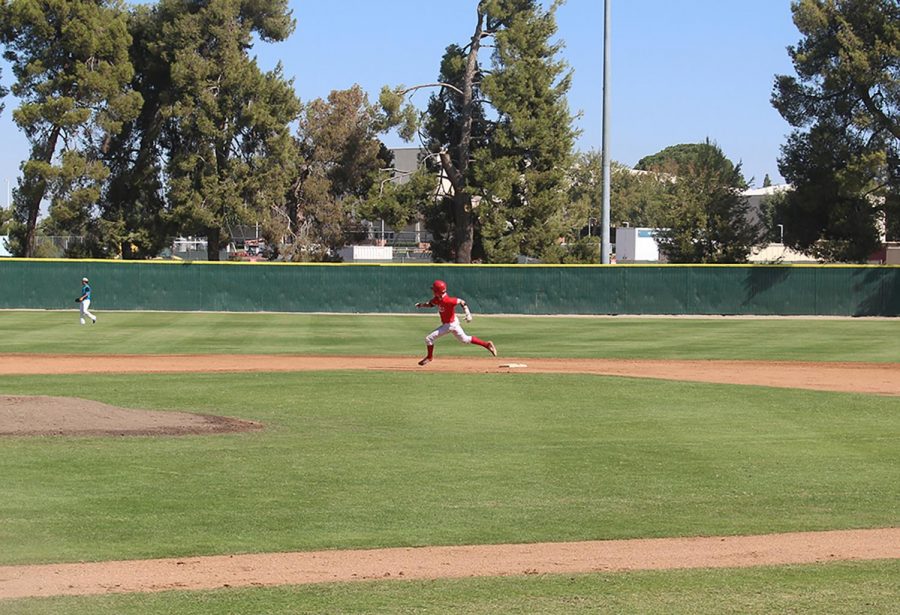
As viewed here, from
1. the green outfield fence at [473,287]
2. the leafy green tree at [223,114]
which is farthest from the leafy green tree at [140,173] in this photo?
the green outfield fence at [473,287]

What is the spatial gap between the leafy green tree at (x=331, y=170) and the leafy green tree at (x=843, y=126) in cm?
2442

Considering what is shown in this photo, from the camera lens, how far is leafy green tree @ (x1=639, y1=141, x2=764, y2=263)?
201 feet

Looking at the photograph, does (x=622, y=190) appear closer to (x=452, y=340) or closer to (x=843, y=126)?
(x=843, y=126)

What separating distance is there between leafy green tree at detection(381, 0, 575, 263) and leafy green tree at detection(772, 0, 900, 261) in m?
12.5

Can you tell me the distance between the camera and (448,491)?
12508mm

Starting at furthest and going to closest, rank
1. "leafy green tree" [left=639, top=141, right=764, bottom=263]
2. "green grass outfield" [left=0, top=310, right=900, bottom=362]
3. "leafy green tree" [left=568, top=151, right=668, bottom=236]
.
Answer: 1. "leafy green tree" [left=568, top=151, right=668, bottom=236]
2. "leafy green tree" [left=639, top=141, right=764, bottom=263]
3. "green grass outfield" [left=0, top=310, right=900, bottom=362]

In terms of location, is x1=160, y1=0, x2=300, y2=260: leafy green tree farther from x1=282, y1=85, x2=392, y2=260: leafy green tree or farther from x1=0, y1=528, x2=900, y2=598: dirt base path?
x1=0, y1=528, x2=900, y2=598: dirt base path

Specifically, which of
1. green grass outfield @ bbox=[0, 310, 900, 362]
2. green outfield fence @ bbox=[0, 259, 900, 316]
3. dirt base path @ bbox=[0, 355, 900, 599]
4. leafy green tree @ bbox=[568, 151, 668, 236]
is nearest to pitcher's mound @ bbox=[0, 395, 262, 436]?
dirt base path @ bbox=[0, 355, 900, 599]

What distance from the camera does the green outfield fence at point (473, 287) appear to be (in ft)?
172

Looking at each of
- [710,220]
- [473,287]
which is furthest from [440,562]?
[710,220]

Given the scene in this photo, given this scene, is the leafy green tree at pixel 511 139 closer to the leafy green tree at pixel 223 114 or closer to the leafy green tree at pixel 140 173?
the leafy green tree at pixel 223 114

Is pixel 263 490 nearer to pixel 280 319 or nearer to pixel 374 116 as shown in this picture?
pixel 280 319

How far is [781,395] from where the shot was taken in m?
21.2

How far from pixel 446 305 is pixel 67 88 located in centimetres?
4279
